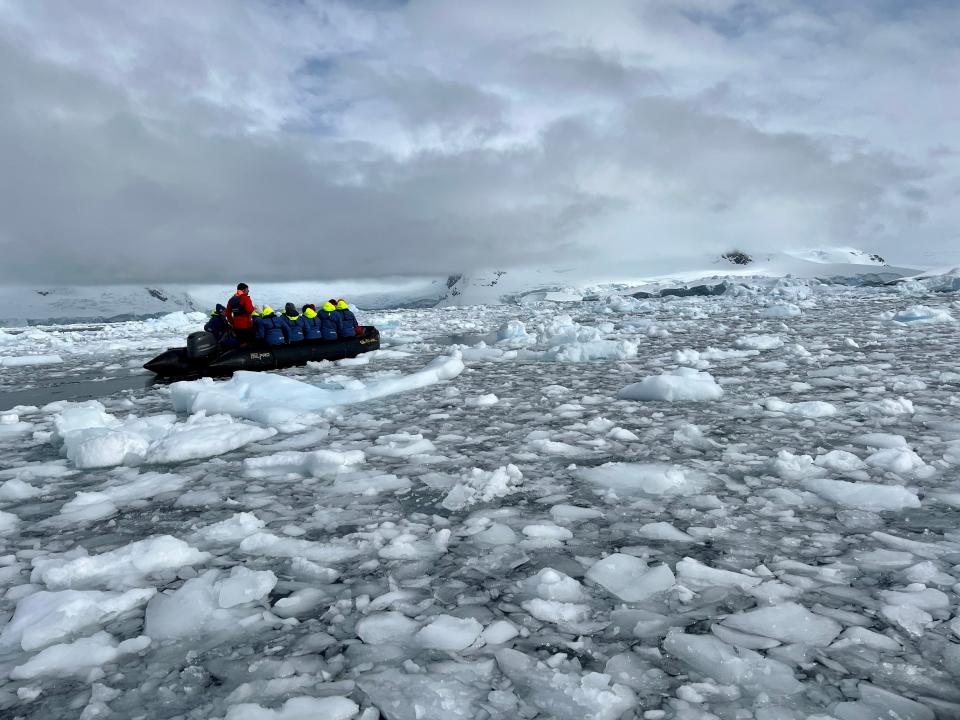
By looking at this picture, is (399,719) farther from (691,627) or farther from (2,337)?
(2,337)

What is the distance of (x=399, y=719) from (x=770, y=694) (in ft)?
3.55

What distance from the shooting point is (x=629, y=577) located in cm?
240

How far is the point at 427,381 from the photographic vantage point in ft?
26.2

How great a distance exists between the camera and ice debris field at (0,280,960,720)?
5.72 feet

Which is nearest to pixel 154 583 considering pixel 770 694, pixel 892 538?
pixel 770 694

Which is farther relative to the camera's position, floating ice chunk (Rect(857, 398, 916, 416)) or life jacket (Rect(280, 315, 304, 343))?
life jacket (Rect(280, 315, 304, 343))

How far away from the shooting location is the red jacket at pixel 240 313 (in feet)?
38.2

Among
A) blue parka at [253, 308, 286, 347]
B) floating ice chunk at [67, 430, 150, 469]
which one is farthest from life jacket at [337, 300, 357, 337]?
floating ice chunk at [67, 430, 150, 469]

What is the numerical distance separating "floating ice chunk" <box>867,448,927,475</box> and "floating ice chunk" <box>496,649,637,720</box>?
9.32ft

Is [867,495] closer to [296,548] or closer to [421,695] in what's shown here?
[421,695]

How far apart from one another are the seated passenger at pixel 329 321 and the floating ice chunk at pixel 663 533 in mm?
10396

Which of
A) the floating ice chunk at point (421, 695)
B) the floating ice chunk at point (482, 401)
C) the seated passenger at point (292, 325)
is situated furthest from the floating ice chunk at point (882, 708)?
the seated passenger at point (292, 325)

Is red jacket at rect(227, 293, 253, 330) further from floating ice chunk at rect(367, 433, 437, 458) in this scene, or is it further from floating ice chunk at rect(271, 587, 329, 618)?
floating ice chunk at rect(271, 587, 329, 618)

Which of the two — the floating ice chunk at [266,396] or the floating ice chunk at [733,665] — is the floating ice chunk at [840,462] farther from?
the floating ice chunk at [266,396]
